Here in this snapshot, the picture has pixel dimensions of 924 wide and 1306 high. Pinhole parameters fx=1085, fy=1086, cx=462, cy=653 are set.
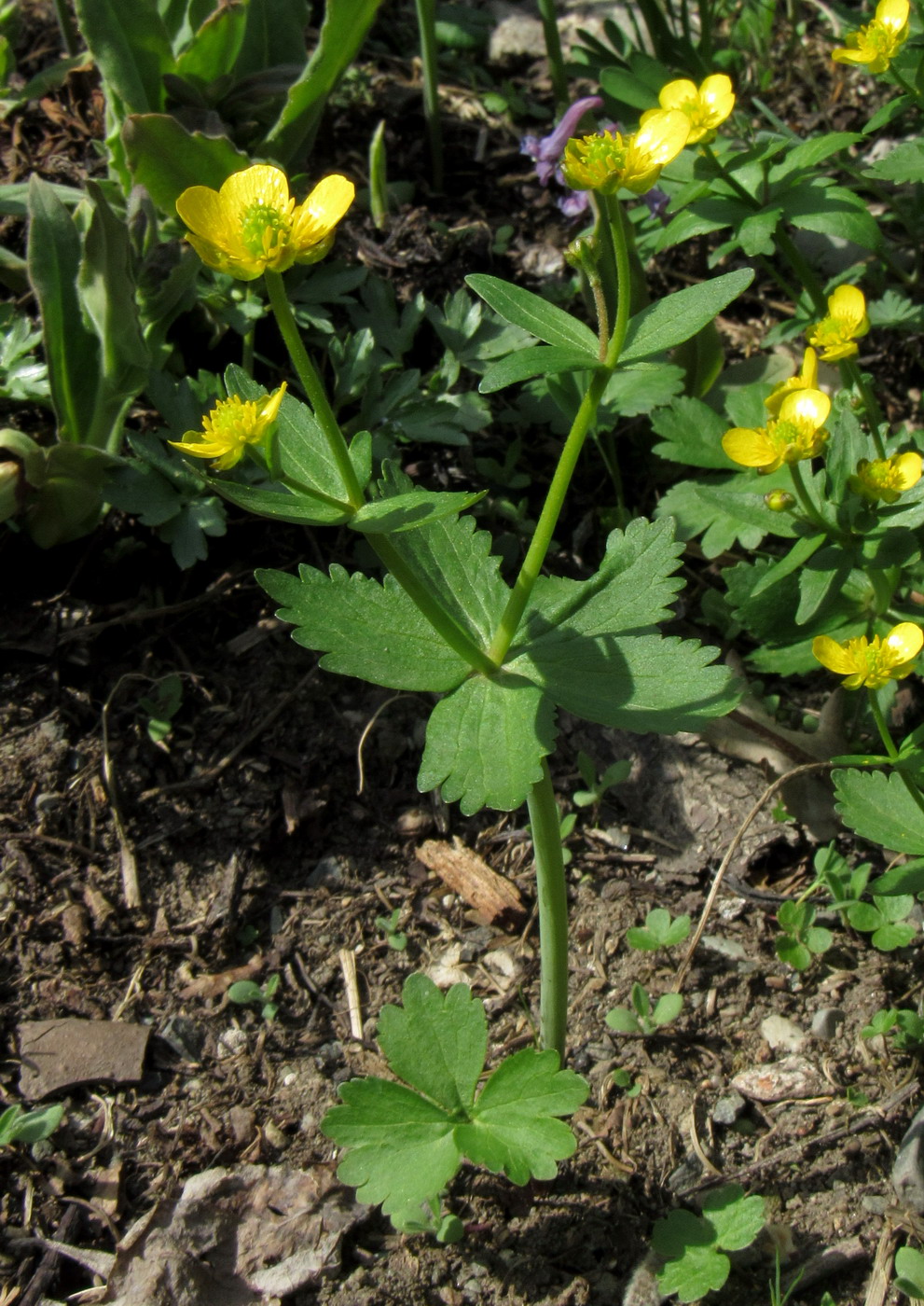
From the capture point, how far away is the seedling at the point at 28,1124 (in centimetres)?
196

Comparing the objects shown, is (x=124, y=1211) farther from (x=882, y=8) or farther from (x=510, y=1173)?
(x=882, y=8)

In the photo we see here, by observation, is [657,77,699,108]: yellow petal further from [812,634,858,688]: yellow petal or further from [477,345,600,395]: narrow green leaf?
[812,634,858,688]: yellow petal

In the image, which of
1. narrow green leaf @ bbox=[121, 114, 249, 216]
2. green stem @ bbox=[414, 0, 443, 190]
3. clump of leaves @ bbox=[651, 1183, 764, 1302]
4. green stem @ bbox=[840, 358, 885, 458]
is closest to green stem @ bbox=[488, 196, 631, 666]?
green stem @ bbox=[840, 358, 885, 458]

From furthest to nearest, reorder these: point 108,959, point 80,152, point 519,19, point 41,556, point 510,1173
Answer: point 519,19
point 80,152
point 41,556
point 108,959
point 510,1173

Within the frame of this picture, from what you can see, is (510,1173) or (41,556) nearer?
(510,1173)

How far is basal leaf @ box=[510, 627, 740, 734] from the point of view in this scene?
5.39 ft

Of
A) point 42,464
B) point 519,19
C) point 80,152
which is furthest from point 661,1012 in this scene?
point 519,19

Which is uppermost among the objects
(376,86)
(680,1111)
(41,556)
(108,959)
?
(376,86)

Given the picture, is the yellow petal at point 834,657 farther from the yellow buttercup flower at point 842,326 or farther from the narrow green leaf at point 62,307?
the narrow green leaf at point 62,307

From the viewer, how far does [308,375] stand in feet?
4.56

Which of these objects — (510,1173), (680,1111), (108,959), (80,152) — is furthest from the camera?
(80,152)

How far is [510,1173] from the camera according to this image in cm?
167

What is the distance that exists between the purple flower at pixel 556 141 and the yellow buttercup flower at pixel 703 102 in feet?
1.20

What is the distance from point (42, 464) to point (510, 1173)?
1.67 m
